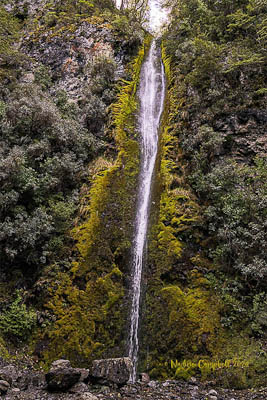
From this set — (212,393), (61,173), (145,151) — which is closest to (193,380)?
(212,393)

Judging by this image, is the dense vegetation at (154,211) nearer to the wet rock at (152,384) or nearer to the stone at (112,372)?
the wet rock at (152,384)

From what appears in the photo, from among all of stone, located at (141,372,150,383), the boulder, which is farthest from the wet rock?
the boulder

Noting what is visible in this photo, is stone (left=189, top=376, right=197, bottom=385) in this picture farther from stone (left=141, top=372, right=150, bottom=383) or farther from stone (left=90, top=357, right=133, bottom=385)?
stone (left=90, top=357, right=133, bottom=385)

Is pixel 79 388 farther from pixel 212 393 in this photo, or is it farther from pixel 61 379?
pixel 212 393

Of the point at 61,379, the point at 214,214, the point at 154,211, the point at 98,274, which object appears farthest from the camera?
the point at 154,211

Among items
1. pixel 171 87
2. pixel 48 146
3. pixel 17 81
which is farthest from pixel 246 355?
pixel 17 81

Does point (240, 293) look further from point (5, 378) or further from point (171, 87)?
point (171, 87)
